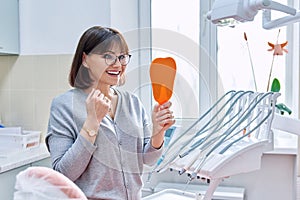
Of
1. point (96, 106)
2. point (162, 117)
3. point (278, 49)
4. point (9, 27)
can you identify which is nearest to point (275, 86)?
point (278, 49)

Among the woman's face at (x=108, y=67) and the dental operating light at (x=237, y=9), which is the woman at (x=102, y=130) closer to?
the woman's face at (x=108, y=67)

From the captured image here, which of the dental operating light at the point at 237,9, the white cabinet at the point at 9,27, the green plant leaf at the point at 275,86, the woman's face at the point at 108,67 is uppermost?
the white cabinet at the point at 9,27

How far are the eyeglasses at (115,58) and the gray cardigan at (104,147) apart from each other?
150 mm

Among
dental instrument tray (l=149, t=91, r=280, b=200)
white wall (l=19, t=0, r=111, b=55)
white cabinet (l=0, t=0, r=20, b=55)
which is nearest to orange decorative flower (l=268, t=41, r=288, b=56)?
white wall (l=19, t=0, r=111, b=55)

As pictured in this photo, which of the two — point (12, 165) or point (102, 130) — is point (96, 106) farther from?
point (12, 165)

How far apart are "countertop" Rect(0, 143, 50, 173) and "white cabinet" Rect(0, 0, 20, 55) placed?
0.55 meters

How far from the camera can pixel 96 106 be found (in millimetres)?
953

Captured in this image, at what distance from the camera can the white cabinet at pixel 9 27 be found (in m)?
2.04

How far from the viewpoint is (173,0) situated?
75.2 inches

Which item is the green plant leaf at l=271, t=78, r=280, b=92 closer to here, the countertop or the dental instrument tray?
the dental instrument tray

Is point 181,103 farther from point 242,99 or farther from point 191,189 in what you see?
point 191,189

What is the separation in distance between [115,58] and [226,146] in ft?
1.09

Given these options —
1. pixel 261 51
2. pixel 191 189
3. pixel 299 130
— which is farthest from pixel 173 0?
pixel 299 130

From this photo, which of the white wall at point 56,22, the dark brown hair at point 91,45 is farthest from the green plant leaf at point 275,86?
the dark brown hair at point 91,45
